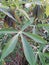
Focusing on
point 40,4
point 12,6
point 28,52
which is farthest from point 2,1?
point 28,52

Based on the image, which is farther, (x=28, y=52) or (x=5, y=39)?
(x=5, y=39)

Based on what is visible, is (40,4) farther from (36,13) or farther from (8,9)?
(8,9)

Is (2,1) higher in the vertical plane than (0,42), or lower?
higher

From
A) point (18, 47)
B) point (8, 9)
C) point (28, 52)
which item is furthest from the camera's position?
point (18, 47)

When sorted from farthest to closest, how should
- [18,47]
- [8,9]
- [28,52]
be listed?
1. [18,47]
2. [8,9]
3. [28,52]

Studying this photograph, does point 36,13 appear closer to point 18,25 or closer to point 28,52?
point 18,25

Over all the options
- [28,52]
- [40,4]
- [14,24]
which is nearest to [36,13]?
[40,4]

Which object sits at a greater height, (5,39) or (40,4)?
(40,4)

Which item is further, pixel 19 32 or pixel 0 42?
pixel 0 42

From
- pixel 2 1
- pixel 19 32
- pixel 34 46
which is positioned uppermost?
pixel 2 1
